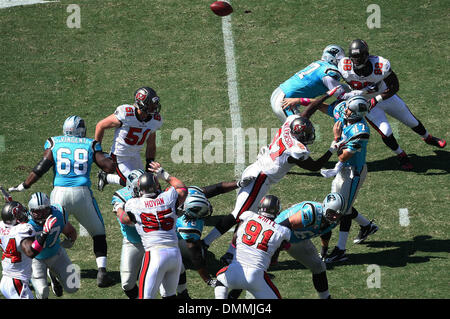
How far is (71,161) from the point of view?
9.66 m

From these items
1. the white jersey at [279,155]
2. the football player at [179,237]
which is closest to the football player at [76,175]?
the football player at [179,237]

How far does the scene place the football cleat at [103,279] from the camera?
9297mm

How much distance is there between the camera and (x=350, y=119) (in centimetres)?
982

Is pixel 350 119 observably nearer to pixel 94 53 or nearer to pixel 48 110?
pixel 48 110

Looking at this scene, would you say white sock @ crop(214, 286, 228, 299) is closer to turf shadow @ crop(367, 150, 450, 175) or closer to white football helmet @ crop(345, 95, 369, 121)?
white football helmet @ crop(345, 95, 369, 121)

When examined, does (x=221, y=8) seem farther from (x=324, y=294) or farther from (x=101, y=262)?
(x=324, y=294)

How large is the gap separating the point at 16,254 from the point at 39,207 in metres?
0.58

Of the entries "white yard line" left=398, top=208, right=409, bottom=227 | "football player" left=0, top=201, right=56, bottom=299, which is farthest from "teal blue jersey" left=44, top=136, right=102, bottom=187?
"white yard line" left=398, top=208, right=409, bottom=227

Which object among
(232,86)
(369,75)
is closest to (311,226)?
(369,75)

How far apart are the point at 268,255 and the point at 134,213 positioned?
1459 millimetres

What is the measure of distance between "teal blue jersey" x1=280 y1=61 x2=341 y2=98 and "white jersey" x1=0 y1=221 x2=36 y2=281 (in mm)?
5029

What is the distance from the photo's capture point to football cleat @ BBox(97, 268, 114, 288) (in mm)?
9297

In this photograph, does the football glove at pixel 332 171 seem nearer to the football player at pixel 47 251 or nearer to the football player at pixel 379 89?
the football player at pixel 379 89

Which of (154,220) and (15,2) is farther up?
(15,2)
